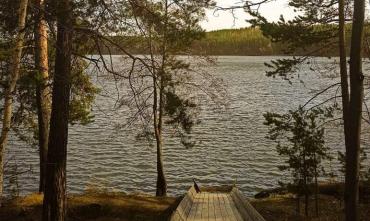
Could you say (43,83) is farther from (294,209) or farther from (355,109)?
(294,209)

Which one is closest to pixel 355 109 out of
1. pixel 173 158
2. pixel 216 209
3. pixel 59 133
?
pixel 216 209

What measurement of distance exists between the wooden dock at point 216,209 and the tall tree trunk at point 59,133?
245 centimetres

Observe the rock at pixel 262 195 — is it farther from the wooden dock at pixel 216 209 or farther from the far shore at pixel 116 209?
the wooden dock at pixel 216 209

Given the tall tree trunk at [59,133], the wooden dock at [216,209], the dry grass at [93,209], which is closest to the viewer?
the tall tree trunk at [59,133]

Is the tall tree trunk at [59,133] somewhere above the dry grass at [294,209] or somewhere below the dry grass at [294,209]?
above

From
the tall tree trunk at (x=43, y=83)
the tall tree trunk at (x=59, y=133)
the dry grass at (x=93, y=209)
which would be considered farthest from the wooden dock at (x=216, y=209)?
the tall tree trunk at (x=43, y=83)

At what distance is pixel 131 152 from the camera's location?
31234 mm

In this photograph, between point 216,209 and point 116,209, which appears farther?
point 116,209

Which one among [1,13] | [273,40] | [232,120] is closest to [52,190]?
[1,13]

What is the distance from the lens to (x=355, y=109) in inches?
409

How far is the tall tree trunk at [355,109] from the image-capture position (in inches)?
406

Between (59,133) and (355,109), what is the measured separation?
6377 millimetres

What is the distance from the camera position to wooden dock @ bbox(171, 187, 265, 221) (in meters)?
11.8

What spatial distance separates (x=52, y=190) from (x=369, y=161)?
22212 mm
